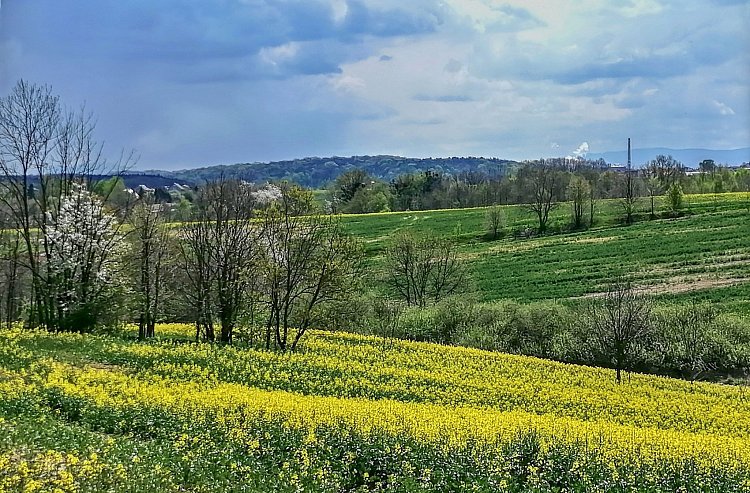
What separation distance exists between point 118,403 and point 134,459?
4923mm

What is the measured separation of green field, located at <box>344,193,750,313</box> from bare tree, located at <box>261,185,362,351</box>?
2424cm

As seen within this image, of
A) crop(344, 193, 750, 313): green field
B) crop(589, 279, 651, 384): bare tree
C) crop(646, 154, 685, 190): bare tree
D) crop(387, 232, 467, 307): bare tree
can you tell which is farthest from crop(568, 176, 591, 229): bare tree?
crop(589, 279, 651, 384): bare tree

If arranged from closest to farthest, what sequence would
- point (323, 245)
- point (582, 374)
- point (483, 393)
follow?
A: 1. point (483, 393)
2. point (582, 374)
3. point (323, 245)

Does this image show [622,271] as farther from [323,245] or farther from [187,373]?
[187,373]

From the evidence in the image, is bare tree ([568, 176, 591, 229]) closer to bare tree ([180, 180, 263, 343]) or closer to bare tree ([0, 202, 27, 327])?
bare tree ([180, 180, 263, 343])

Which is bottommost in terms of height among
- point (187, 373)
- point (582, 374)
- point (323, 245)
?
point (582, 374)

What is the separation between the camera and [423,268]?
52031 millimetres

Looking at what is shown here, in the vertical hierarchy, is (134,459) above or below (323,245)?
below

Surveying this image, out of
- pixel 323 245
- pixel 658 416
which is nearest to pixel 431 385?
pixel 658 416

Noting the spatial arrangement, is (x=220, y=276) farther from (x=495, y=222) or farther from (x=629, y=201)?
(x=629, y=201)

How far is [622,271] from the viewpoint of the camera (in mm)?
58062

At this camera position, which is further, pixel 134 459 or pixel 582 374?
pixel 582 374

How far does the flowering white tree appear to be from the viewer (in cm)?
2905

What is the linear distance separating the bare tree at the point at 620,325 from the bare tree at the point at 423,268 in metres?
16.4
